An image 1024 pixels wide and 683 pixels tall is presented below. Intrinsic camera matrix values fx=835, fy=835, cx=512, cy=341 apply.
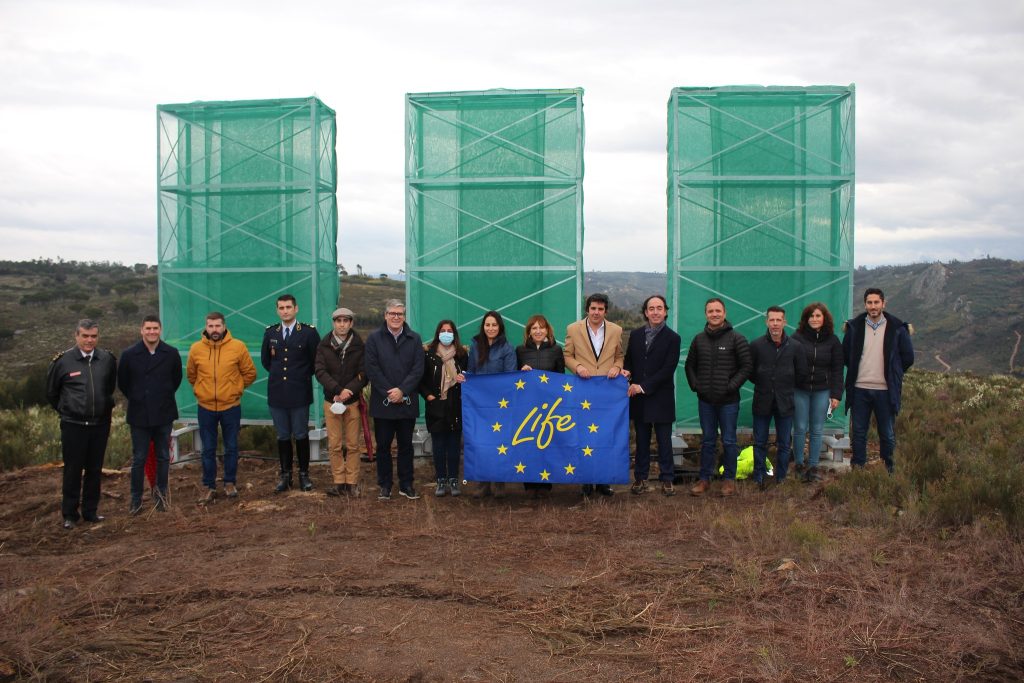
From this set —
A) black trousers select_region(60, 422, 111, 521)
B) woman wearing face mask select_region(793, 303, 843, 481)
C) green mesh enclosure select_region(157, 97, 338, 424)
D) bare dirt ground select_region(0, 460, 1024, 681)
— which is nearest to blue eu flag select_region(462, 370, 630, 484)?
bare dirt ground select_region(0, 460, 1024, 681)

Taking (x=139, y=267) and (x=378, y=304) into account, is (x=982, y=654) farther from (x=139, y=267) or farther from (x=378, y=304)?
(x=139, y=267)

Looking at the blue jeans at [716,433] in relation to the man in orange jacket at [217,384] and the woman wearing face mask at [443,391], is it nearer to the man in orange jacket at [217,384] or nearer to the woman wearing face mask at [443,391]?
the woman wearing face mask at [443,391]

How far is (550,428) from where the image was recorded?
329 inches

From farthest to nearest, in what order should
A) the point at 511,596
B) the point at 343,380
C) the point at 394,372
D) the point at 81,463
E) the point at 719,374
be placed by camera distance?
the point at 343,380, the point at 719,374, the point at 394,372, the point at 81,463, the point at 511,596

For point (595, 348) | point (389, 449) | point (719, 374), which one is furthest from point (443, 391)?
point (719, 374)

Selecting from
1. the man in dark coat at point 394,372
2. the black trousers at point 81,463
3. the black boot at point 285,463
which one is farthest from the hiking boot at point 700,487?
the black trousers at point 81,463

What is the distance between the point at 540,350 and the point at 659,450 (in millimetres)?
1620

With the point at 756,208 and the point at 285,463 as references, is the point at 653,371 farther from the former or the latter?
the point at 285,463

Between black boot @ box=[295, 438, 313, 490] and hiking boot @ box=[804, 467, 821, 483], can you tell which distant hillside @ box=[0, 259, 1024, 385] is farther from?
black boot @ box=[295, 438, 313, 490]

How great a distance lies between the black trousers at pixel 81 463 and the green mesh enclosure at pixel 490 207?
405 centimetres

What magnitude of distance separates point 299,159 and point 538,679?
8.17 meters

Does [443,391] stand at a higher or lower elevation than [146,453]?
higher

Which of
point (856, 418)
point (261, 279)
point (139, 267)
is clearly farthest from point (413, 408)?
point (139, 267)

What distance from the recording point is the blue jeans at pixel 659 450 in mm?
8562
